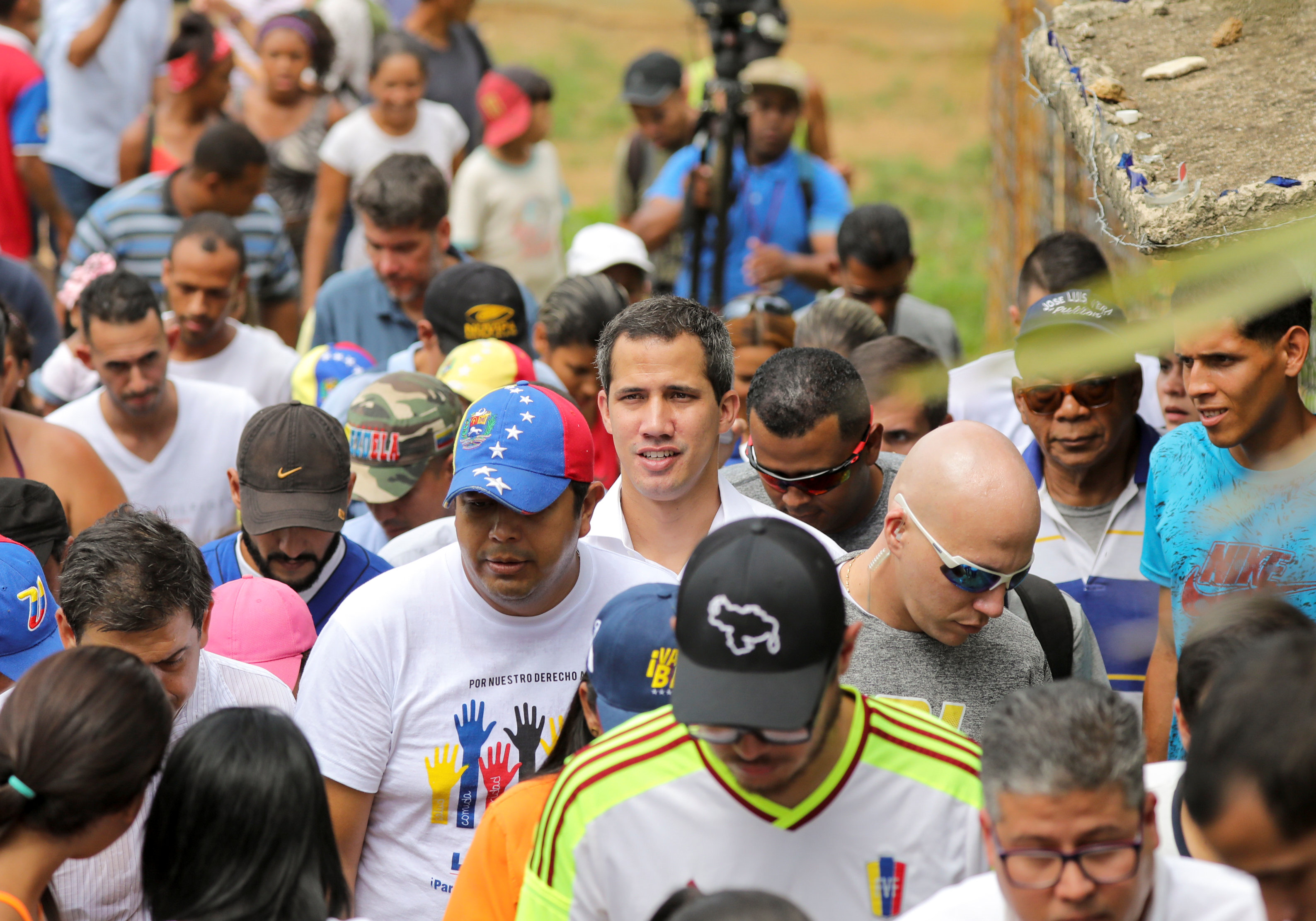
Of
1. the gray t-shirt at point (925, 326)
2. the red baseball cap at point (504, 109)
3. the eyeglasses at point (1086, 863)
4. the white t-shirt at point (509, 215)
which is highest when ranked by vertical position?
the red baseball cap at point (504, 109)

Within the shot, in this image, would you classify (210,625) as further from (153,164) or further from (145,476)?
(153,164)

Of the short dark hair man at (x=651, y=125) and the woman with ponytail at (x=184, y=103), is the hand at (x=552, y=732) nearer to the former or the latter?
the short dark hair man at (x=651, y=125)

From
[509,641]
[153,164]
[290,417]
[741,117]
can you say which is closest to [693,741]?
[509,641]

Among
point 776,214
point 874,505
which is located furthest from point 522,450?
point 776,214

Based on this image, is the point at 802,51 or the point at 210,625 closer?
the point at 210,625

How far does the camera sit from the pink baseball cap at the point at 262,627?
3463 mm

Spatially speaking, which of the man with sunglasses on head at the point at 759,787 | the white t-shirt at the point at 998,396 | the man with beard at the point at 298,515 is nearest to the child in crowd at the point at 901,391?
Answer: the white t-shirt at the point at 998,396

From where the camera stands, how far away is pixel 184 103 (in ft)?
26.4

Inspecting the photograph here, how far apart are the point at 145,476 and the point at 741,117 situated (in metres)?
3.87

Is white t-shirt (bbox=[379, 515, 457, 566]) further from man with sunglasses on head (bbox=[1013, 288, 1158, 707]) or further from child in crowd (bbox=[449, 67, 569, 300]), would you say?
child in crowd (bbox=[449, 67, 569, 300])

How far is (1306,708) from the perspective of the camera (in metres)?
2.06

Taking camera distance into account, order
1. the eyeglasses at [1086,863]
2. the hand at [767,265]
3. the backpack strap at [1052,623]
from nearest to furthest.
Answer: the eyeglasses at [1086,863], the backpack strap at [1052,623], the hand at [767,265]

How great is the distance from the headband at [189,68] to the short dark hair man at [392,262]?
8.35 feet

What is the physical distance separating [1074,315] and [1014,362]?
457 mm
